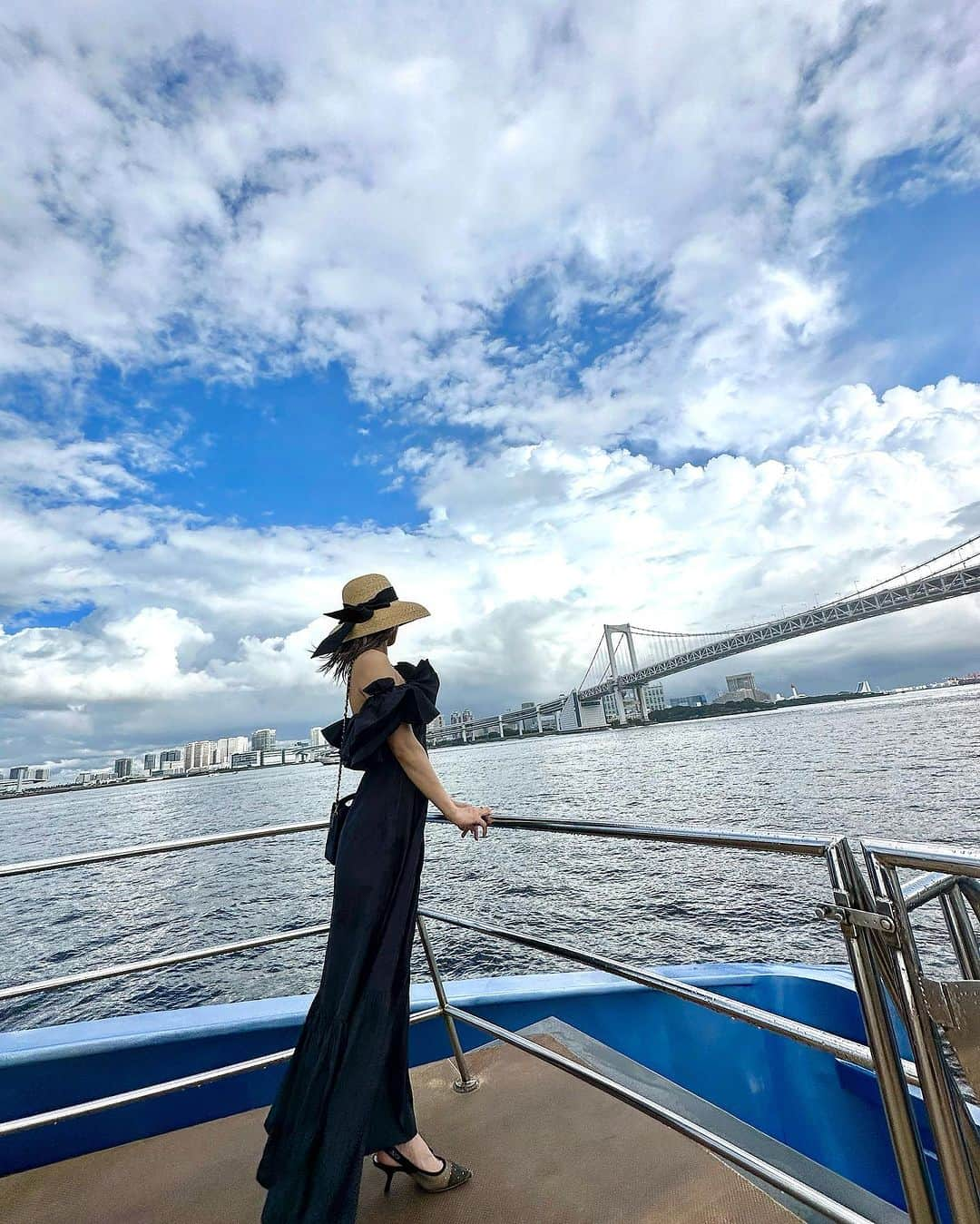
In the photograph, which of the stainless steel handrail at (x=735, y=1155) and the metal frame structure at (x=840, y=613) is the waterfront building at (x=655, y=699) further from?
the stainless steel handrail at (x=735, y=1155)

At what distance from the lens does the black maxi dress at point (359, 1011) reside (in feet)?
3.90

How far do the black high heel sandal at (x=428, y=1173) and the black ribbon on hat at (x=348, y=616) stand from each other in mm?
1060

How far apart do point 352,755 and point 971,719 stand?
126 feet

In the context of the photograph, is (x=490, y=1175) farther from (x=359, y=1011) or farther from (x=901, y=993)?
(x=901, y=993)

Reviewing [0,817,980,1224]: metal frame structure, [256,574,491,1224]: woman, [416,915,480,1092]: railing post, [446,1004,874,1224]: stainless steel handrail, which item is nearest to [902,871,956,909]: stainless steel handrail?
[0,817,980,1224]: metal frame structure

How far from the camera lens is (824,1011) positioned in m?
2.14

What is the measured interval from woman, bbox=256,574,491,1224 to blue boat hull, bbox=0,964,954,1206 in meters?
0.52

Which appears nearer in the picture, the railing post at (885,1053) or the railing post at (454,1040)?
the railing post at (885,1053)

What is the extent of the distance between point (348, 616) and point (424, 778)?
418 millimetres

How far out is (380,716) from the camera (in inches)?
51.8

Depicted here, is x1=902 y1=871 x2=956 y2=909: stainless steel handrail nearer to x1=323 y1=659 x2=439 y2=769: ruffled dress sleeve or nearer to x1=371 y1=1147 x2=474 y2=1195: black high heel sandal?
x1=323 y1=659 x2=439 y2=769: ruffled dress sleeve

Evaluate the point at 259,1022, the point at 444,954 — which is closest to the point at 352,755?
the point at 259,1022

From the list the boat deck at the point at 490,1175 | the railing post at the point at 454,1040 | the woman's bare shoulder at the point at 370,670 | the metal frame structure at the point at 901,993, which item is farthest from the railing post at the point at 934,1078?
the railing post at the point at 454,1040

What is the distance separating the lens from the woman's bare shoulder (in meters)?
1.41
